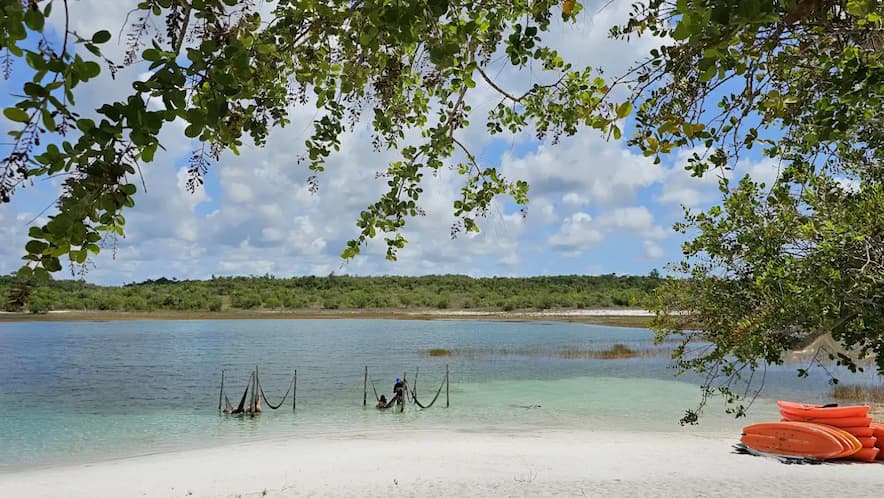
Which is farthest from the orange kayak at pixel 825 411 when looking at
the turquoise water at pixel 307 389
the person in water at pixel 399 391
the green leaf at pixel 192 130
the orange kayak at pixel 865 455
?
the green leaf at pixel 192 130

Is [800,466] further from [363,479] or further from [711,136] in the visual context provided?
[711,136]

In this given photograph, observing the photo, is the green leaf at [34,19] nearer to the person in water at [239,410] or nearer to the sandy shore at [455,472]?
the sandy shore at [455,472]

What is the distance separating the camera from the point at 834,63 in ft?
10.8

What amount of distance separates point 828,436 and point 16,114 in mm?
15846

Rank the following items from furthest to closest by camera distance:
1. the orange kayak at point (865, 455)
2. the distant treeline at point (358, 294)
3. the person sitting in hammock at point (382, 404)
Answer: the distant treeline at point (358, 294) < the person sitting in hammock at point (382, 404) < the orange kayak at point (865, 455)

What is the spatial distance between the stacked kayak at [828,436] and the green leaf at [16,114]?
1580cm

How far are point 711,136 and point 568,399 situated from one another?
76.5 ft

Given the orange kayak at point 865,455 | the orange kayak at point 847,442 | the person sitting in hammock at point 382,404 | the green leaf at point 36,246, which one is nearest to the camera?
the green leaf at point 36,246

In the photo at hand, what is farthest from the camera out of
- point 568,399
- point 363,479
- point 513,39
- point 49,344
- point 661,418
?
point 49,344

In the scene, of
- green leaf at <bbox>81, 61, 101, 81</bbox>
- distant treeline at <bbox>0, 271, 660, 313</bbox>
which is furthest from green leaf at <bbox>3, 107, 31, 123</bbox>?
distant treeline at <bbox>0, 271, 660, 313</bbox>

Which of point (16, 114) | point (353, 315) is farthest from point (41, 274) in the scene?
point (353, 315)

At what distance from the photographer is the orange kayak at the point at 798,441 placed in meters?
13.4

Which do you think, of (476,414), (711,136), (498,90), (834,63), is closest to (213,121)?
(498,90)

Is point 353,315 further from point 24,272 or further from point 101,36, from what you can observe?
point 101,36
